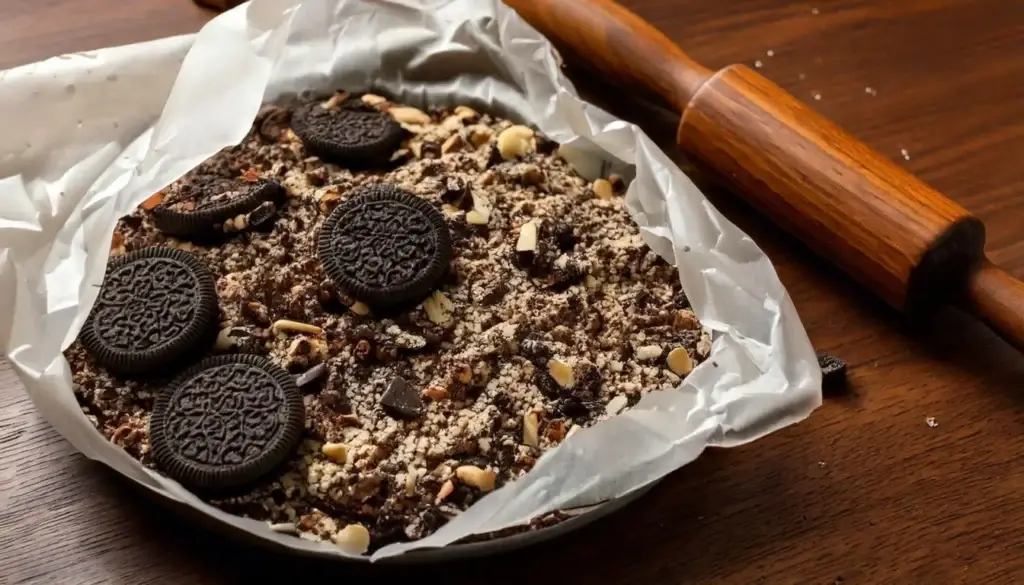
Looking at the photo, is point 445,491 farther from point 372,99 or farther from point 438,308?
point 372,99

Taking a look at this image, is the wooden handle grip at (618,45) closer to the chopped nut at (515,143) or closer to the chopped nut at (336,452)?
the chopped nut at (515,143)

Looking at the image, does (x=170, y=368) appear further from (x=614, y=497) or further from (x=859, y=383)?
(x=859, y=383)

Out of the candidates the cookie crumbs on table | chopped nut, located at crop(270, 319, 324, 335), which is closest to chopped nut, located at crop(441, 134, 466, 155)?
the cookie crumbs on table

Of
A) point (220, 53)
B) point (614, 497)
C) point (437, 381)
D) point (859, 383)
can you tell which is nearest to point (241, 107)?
point (220, 53)

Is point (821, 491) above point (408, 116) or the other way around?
the other way around

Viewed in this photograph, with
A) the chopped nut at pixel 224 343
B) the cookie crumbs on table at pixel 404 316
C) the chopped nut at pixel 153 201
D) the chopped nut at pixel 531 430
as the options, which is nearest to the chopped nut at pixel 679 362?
the cookie crumbs on table at pixel 404 316

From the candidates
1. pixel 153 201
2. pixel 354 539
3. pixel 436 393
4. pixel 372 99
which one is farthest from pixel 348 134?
pixel 354 539
